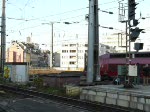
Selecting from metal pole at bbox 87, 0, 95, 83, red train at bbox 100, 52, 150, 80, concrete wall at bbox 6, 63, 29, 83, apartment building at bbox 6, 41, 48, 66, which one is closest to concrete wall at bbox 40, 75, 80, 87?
metal pole at bbox 87, 0, 95, 83

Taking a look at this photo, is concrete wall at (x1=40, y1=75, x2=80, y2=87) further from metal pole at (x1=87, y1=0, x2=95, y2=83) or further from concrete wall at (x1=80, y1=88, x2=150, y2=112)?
concrete wall at (x1=80, y1=88, x2=150, y2=112)

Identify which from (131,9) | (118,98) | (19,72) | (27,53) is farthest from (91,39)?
(27,53)

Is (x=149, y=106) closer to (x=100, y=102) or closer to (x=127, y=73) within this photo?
(x=100, y=102)

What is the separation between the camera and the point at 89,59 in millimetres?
25844

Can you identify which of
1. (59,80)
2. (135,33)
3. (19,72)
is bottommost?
(59,80)

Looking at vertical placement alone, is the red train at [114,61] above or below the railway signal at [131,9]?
below

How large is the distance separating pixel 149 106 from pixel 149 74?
15.7m

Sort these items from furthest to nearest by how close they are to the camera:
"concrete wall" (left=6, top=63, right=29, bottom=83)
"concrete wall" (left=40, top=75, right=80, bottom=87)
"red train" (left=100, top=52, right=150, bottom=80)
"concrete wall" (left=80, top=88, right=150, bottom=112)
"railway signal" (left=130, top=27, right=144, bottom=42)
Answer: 1. "red train" (left=100, top=52, right=150, bottom=80)
2. "concrete wall" (left=6, top=63, right=29, bottom=83)
3. "concrete wall" (left=40, top=75, right=80, bottom=87)
4. "railway signal" (left=130, top=27, right=144, bottom=42)
5. "concrete wall" (left=80, top=88, right=150, bottom=112)

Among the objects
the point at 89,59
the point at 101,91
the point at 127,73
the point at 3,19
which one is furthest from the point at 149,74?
the point at 3,19

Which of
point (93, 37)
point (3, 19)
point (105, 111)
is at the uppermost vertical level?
point (3, 19)

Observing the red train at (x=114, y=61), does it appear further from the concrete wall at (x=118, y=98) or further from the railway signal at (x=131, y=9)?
the concrete wall at (x=118, y=98)

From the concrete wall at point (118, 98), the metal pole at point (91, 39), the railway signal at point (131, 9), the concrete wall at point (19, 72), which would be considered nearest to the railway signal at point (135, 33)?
the railway signal at point (131, 9)

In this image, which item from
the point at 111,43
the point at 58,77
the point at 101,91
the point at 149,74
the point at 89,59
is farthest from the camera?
the point at 111,43

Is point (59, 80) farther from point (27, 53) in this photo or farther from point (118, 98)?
point (27, 53)
